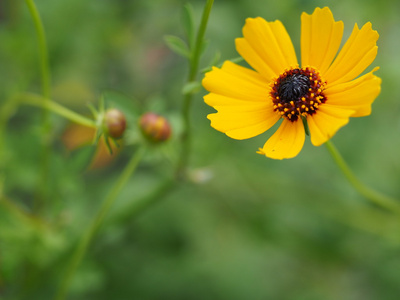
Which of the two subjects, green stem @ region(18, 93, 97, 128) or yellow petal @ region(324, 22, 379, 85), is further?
green stem @ region(18, 93, 97, 128)

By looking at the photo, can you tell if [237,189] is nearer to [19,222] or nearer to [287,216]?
[287,216]

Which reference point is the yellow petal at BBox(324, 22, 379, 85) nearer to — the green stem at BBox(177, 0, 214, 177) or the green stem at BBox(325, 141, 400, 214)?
the green stem at BBox(325, 141, 400, 214)

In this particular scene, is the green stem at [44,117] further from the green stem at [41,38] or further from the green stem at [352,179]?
the green stem at [352,179]

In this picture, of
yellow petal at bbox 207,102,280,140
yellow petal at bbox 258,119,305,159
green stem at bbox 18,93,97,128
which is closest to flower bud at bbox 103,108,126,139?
green stem at bbox 18,93,97,128

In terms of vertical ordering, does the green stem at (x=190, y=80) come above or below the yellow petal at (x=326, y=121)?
above

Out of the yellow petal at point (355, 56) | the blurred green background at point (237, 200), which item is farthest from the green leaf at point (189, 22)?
the blurred green background at point (237, 200)

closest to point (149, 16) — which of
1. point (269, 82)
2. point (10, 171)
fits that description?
point (10, 171)

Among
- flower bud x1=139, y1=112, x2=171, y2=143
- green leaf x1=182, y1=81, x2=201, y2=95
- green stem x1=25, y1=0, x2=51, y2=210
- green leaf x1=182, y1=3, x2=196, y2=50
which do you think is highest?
green stem x1=25, y1=0, x2=51, y2=210

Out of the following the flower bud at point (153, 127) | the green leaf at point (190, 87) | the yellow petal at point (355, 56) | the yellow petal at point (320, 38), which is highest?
the flower bud at point (153, 127)

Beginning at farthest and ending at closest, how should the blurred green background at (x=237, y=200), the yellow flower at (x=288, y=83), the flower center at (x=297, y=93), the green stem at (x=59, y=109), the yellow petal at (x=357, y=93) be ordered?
the blurred green background at (x=237, y=200), the green stem at (x=59, y=109), the flower center at (x=297, y=93), the yellow flower at (x=288, y=83), the yellow petal at (x=357, y=93)
